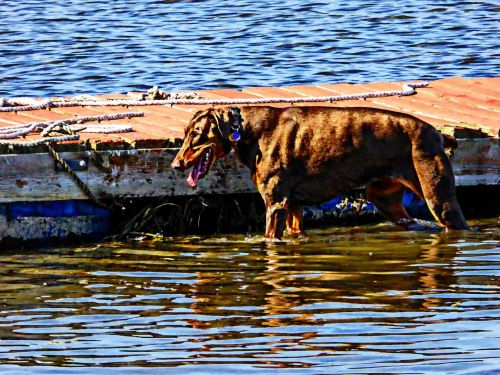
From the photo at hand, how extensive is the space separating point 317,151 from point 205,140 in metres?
0.87

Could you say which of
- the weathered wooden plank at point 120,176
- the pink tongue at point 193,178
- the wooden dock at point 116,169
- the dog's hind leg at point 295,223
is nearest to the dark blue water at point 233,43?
the wooden dock at point 116,169

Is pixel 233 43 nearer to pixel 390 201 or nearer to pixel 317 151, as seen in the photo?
pixel 390 201

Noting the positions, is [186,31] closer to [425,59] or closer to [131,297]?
[425,59]

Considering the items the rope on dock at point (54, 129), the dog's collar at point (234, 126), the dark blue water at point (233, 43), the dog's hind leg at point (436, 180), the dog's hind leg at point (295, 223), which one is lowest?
the dark blue water at point (233, 43)

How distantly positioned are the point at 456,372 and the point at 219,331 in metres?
1.73

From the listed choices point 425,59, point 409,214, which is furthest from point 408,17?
point 409,214

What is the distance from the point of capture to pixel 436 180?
11.4 m

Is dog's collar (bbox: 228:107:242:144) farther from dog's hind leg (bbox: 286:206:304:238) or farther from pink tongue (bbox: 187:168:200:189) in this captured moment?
dog's hind leg (bbox: 286:206:304:238)

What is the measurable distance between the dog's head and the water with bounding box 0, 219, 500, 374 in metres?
0.70

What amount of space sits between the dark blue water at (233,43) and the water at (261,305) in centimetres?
846

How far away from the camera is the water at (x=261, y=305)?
801 cm

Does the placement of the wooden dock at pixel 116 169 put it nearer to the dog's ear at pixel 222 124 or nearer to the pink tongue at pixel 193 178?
the pink tongue at pixel 193 178

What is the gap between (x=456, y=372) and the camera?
754 centimetres

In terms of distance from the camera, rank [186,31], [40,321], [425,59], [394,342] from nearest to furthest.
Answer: [394,342]
[40,321]
[425,59]
[186,31]
